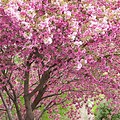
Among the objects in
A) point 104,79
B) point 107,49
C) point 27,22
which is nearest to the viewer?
point 27,22

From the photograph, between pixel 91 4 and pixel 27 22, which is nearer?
pixel 27 22

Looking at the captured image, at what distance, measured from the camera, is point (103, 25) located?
12.2ft

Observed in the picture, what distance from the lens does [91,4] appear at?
3.91m

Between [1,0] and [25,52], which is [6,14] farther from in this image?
[25,52]

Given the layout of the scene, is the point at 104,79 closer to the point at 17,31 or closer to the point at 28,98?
the point at 28,98

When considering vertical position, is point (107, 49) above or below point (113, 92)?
above

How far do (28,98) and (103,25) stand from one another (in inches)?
104

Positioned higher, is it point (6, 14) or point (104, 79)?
point (6, 14)

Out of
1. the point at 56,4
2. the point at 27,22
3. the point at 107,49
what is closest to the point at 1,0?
the point at 27,22

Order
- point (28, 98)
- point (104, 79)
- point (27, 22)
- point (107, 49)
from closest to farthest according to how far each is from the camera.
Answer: point (27, 22) < point (107, 49) < point (104, 79) < point (28, 98)

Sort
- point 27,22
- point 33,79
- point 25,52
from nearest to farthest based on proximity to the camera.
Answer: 1. point 27,22
2. point 25,52
3. point 33,79

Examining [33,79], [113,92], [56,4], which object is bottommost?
[113,92]

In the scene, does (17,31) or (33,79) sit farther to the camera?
(33,79)

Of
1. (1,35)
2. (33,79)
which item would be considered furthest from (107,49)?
(33,79)
